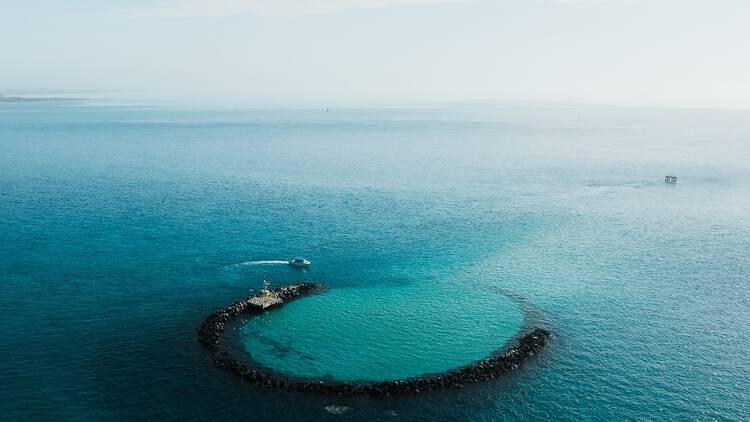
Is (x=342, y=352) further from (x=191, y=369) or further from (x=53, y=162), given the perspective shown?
(x=53, y=162)

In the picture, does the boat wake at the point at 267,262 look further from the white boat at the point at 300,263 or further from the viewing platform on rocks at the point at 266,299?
the viewing platform on rocks at the point at 266,299

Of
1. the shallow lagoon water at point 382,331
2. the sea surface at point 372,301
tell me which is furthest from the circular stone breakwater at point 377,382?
the shallow lagoon water at point 382,331

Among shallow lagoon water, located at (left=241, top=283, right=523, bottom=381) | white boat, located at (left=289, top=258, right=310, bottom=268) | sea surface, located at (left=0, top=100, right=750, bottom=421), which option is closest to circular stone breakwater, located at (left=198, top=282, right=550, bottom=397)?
sea surface, located at (left=0, top=100, right=750, bottom=421)

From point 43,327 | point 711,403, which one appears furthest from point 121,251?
point 711,403

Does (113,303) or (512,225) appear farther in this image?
(512,225)

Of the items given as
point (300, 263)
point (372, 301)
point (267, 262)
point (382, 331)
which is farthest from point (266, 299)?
point (267, 262)

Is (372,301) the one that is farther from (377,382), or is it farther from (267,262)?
(267,262)

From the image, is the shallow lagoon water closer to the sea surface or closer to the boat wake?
the sea surface

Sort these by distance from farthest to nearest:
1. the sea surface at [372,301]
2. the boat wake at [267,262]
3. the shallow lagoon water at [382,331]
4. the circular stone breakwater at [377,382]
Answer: the boat wake at [267,262] → the shallow lagoon water at [382,331] → the circular stone breakwater at [377,382] → the sea surface at [372,301]

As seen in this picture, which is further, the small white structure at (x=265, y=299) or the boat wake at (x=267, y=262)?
the boat wake at (x=267, y=262)
